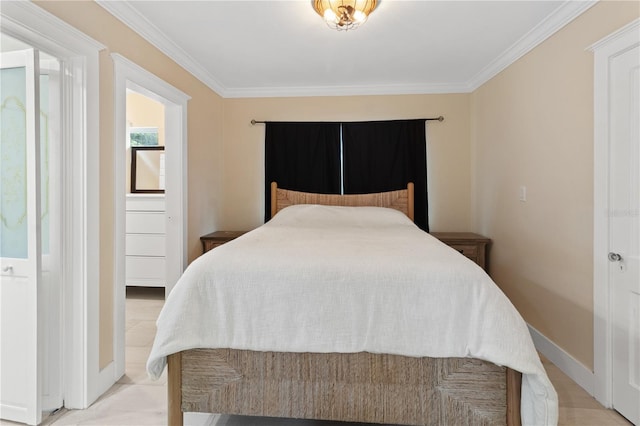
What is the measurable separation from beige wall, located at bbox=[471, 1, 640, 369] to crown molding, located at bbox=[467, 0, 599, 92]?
45mm

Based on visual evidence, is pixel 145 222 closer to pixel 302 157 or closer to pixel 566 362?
pixel 302 157

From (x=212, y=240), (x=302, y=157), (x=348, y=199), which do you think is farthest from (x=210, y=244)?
(x=348, y=199)

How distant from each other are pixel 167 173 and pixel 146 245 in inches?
45.9

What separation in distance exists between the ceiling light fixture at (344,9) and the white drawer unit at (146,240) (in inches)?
104

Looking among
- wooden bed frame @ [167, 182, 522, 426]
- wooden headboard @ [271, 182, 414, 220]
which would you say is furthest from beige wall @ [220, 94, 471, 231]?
wooden bed frame @ [167, 182, 522, 426]

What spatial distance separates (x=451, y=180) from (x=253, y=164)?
2.26m

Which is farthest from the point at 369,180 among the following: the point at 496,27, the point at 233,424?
the point at 233,424

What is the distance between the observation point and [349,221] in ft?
10.2

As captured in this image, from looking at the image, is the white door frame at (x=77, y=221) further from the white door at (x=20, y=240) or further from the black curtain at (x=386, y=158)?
the black curtain at (x=386, y=158)

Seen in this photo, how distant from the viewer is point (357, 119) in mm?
3777

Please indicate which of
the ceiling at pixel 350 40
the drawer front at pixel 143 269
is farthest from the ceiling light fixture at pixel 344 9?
the drawer front at pixel 143 269

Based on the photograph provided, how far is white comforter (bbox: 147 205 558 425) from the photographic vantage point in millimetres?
1360

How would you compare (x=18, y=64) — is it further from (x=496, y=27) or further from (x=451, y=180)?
(x=451, y=180)

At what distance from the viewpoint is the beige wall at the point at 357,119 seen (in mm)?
3711
